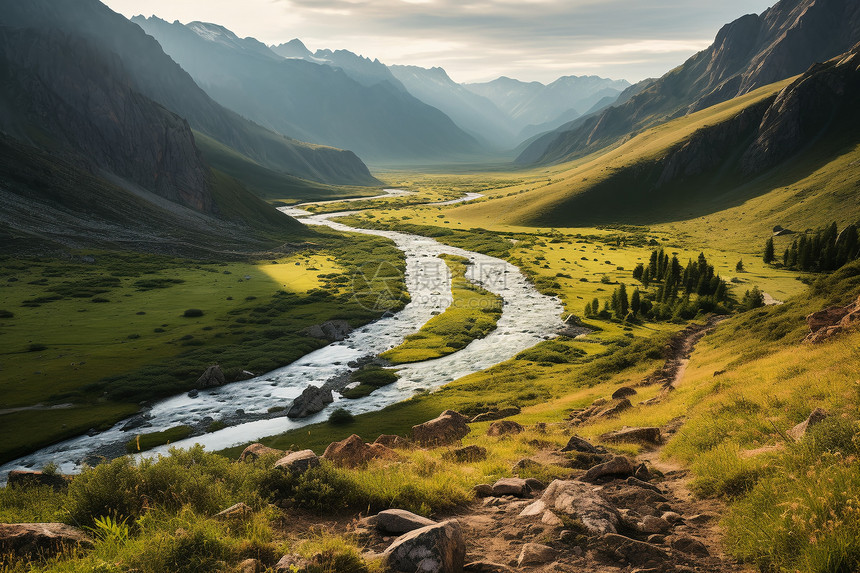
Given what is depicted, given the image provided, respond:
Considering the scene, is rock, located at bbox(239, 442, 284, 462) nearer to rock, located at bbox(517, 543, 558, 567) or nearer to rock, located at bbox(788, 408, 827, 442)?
rock, located at bbox(517, 543, 558, 567)

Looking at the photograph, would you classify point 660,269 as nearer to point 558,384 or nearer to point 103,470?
point 558,384

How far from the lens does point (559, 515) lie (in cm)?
1210

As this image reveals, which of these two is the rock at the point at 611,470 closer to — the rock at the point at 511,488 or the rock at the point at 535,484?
the rock at the point at 535,484

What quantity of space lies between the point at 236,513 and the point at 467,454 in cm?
1110

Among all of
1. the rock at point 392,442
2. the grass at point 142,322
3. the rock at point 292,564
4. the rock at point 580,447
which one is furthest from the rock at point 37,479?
the grass at point 142,322

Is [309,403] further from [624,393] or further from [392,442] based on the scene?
[624,393]

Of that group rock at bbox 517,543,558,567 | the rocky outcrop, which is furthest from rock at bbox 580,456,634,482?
the rocky outcrop

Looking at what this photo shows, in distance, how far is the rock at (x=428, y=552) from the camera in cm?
977

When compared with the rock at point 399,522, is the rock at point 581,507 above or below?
below

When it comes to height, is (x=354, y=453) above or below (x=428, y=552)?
below

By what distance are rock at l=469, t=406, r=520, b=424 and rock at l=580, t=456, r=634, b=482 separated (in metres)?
21.7

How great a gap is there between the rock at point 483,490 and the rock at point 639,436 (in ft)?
30.8

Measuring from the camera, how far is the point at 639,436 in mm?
22031

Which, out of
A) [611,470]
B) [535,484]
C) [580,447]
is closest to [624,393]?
[580,447]
